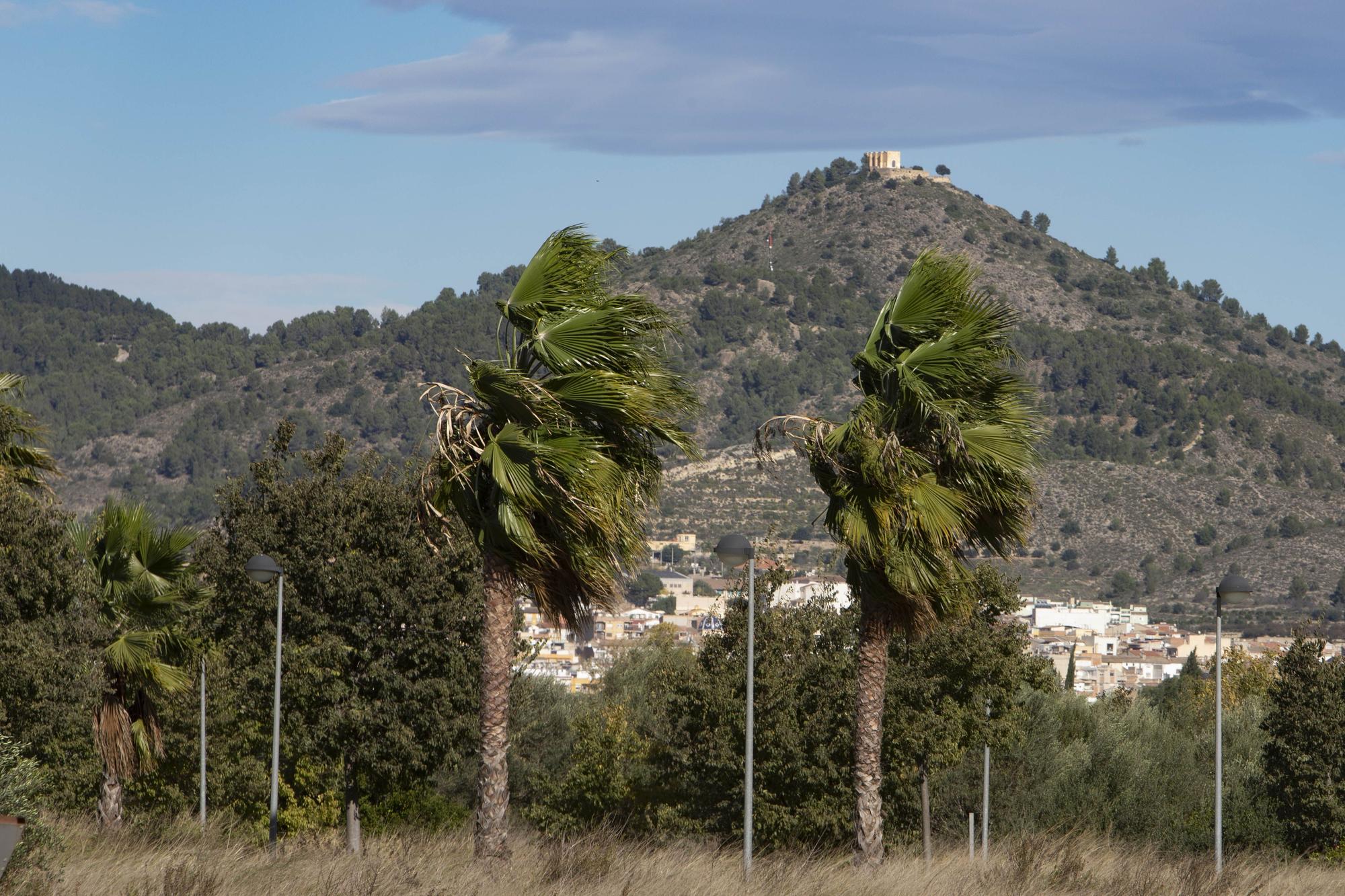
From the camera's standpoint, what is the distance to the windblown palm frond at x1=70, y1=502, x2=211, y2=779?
21.6m

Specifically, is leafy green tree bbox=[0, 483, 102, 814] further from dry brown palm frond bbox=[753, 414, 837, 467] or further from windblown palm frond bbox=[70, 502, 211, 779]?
dry brown palm frond bbox=[753, 414, 837, 467]

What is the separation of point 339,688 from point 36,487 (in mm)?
5367

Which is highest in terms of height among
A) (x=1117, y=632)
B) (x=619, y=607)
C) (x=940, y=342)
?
(x=940, y=342)

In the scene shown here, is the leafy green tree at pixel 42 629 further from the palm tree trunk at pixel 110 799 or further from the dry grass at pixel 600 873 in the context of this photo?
the palm tree trunk at pixel 110 799

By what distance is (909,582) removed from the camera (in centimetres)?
1694

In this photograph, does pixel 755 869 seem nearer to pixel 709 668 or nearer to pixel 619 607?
pixel 619 607

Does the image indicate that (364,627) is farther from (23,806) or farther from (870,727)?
(23,806)

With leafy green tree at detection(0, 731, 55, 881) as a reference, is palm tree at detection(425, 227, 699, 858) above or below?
above

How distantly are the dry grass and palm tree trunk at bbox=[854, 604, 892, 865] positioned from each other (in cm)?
165

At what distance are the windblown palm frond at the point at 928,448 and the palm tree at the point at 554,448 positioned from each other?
5.51 ft

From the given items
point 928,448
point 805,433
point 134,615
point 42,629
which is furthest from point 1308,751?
point 42,629

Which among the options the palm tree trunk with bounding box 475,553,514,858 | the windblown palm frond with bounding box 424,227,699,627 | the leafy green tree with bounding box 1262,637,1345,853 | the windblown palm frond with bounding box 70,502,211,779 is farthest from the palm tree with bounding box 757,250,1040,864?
the leafy green tree with bounding box 1262,637,1345,853

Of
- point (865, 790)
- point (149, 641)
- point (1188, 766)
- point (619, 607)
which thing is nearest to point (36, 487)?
point (149, 641)

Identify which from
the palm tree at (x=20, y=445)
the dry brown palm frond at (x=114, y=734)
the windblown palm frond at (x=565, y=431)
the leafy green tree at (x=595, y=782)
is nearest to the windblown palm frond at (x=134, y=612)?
the dry brown palm frond at (x=114, y=734)
